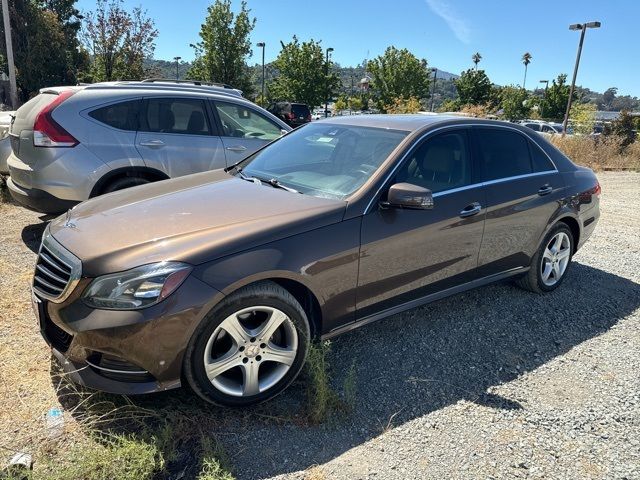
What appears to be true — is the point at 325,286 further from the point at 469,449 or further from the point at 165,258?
the point at 469,449

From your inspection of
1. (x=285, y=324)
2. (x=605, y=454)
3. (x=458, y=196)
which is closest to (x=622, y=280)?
(x=458, y=196)

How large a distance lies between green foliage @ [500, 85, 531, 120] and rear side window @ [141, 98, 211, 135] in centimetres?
4581

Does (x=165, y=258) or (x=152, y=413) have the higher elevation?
(x=165, y=258)

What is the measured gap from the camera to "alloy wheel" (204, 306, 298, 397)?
267 centimetres

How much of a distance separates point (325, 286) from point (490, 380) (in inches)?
52.1

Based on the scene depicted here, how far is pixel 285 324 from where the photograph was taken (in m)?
2.87

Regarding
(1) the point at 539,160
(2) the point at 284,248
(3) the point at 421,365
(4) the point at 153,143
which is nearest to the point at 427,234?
(3) the point at 421,365

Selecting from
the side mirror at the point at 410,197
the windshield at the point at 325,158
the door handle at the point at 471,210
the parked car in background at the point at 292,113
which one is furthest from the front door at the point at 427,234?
the parked car in background at the point at 292,113

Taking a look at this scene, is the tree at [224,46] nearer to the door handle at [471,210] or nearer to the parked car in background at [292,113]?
the parked car in background at [292,113]

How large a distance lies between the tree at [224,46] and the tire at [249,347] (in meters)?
25.3

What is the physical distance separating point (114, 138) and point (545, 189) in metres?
4.40

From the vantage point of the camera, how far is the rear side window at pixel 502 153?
4.00 metres

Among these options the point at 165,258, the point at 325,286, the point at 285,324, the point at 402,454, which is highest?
the point at 165,258

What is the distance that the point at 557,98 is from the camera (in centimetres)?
4556
